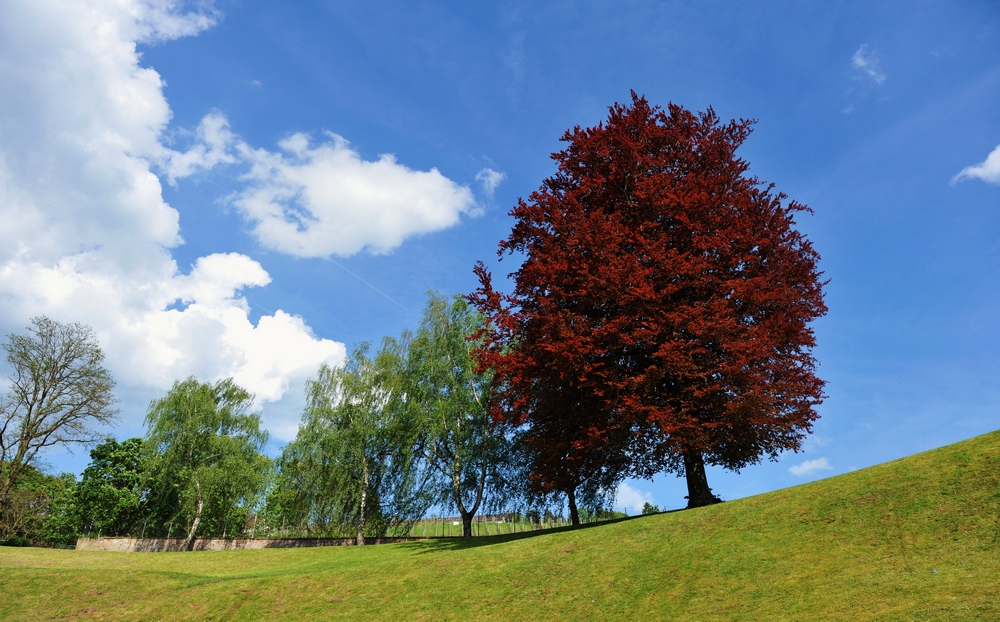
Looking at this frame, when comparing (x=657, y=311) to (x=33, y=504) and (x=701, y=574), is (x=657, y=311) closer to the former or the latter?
(x=701, y=574)

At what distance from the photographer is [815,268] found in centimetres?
2478

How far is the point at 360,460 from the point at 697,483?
2243cm

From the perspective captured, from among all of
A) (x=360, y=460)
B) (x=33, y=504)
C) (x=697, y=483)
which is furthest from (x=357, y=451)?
(x=33, y=504)

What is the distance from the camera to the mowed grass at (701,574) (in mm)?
10727

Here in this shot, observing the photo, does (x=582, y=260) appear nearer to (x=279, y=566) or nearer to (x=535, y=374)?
(x=535, y=374)

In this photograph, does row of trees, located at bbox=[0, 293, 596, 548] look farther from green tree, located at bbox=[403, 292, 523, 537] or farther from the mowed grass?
the mowed grass

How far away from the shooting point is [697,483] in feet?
71.8

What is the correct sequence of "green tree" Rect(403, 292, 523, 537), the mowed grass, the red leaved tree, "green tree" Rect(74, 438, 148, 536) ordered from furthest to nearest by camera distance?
"green tree" Rect(74, 438, 148, 536) < "green tree" Rect(403, 292, 523, 537) < the red leaved tree < the mowed grass

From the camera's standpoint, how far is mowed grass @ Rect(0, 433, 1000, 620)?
10.7 m

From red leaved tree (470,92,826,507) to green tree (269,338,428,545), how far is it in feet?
48.5

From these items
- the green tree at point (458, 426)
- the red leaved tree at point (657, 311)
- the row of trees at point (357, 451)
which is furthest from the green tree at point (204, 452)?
the red leaved tree at point (657, 311)

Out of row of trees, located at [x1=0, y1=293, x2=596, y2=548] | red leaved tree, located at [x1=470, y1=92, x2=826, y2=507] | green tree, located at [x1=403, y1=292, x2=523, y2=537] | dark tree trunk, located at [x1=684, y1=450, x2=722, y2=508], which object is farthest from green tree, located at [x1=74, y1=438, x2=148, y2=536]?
dark tree trunk, located at [x1=684, y1=450, x2=722, y2=508]

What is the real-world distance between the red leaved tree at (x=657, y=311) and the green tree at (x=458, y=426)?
10.9 meters

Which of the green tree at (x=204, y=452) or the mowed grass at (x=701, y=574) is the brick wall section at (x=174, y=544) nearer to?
the green tree at (x=204, y=452)
